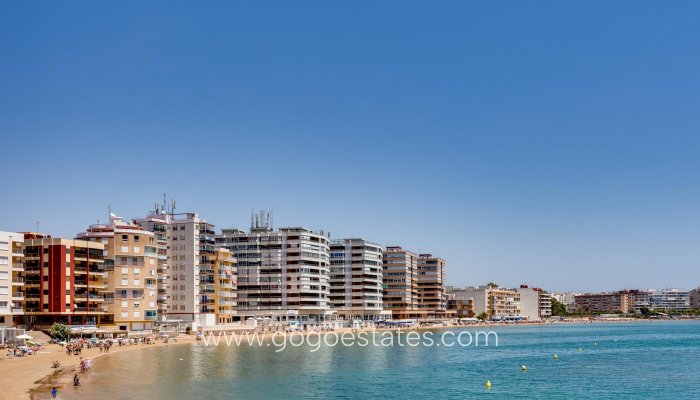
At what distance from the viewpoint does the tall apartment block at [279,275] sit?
179 meters

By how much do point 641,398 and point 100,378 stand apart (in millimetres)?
50709

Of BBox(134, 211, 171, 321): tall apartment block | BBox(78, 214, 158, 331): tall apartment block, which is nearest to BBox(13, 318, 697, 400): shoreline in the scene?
BBox(78, 214, 158, 331): tall apartment block

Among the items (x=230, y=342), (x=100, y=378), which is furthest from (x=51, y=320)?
(x=100, y=378)

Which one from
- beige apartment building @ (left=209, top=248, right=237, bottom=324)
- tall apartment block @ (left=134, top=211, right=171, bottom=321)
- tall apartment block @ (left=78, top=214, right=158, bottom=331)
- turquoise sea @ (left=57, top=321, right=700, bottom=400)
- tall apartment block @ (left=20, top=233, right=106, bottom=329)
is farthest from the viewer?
beige apartment building @ (left=209, top=248, right=237, bottom=324)

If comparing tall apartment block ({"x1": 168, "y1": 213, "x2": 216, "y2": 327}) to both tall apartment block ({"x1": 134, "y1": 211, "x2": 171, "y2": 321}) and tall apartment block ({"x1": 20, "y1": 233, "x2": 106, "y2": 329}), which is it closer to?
tall apartment block ({"x1": 134, "y1": 211, "x2": 171, "y2": 321})

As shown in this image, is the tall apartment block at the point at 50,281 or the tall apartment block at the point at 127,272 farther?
the tall apartment block at the point at 127,272

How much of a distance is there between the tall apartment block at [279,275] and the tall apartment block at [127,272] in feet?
169

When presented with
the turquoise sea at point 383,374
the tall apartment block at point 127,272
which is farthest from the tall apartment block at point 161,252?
the turquoise sea at point 383,374

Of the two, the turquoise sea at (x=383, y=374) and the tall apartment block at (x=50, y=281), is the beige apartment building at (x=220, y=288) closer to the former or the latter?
the turquoise sea at (x=383, y=374)

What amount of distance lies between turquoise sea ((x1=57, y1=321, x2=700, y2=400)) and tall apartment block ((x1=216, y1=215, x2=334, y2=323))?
57.8 meters

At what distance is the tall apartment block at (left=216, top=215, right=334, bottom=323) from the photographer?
179m

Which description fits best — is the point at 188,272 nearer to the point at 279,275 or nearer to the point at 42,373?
the point at 279,275

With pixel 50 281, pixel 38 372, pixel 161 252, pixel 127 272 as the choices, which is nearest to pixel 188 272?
pixel 161 252

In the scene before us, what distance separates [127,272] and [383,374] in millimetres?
59182
